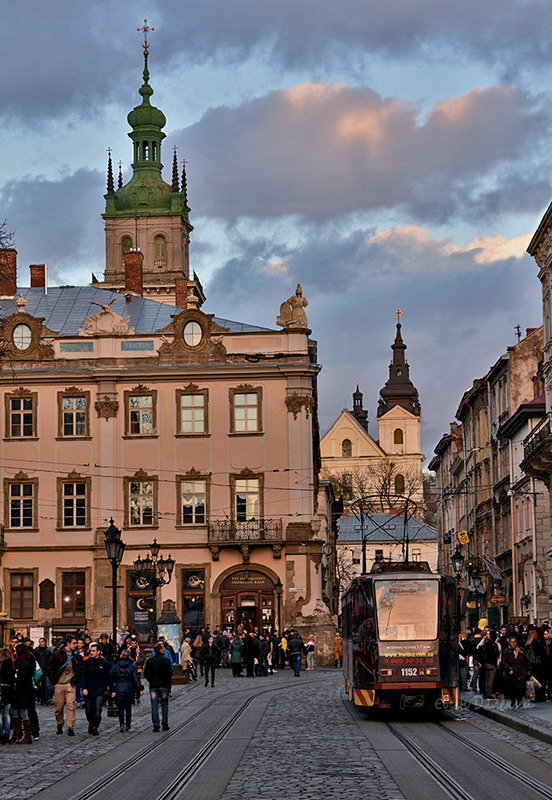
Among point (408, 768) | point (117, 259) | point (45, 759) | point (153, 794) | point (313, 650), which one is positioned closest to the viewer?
point (153, 794)

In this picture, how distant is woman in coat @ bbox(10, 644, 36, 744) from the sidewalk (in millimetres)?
8194

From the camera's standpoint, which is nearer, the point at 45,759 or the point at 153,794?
the point at 153,794

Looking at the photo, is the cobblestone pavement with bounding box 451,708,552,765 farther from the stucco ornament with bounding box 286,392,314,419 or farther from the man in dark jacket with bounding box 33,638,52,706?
the stucco ornament with bounding box 286,392,314,419

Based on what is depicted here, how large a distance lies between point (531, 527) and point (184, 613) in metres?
14.9

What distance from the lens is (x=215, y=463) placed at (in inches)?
2327

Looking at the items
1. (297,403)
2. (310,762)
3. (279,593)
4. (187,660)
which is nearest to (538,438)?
(297,403)

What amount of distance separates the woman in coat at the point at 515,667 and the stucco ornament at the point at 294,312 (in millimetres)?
33984

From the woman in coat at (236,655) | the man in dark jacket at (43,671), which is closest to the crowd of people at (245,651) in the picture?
the woman in coat at (236,655)

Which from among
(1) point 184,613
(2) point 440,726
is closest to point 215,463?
(1) point 184,613

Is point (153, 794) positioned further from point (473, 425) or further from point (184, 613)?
point (473, 425)

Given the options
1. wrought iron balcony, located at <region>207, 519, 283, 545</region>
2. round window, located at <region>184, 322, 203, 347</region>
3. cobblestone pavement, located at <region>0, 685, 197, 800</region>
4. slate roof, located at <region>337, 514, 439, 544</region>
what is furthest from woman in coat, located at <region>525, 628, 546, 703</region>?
slate roof, located at <region>337, 514, 439, 544</region>

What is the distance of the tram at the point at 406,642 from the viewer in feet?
83.5

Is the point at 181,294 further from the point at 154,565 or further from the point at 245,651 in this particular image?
the point at 154,565

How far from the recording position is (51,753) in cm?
2102
